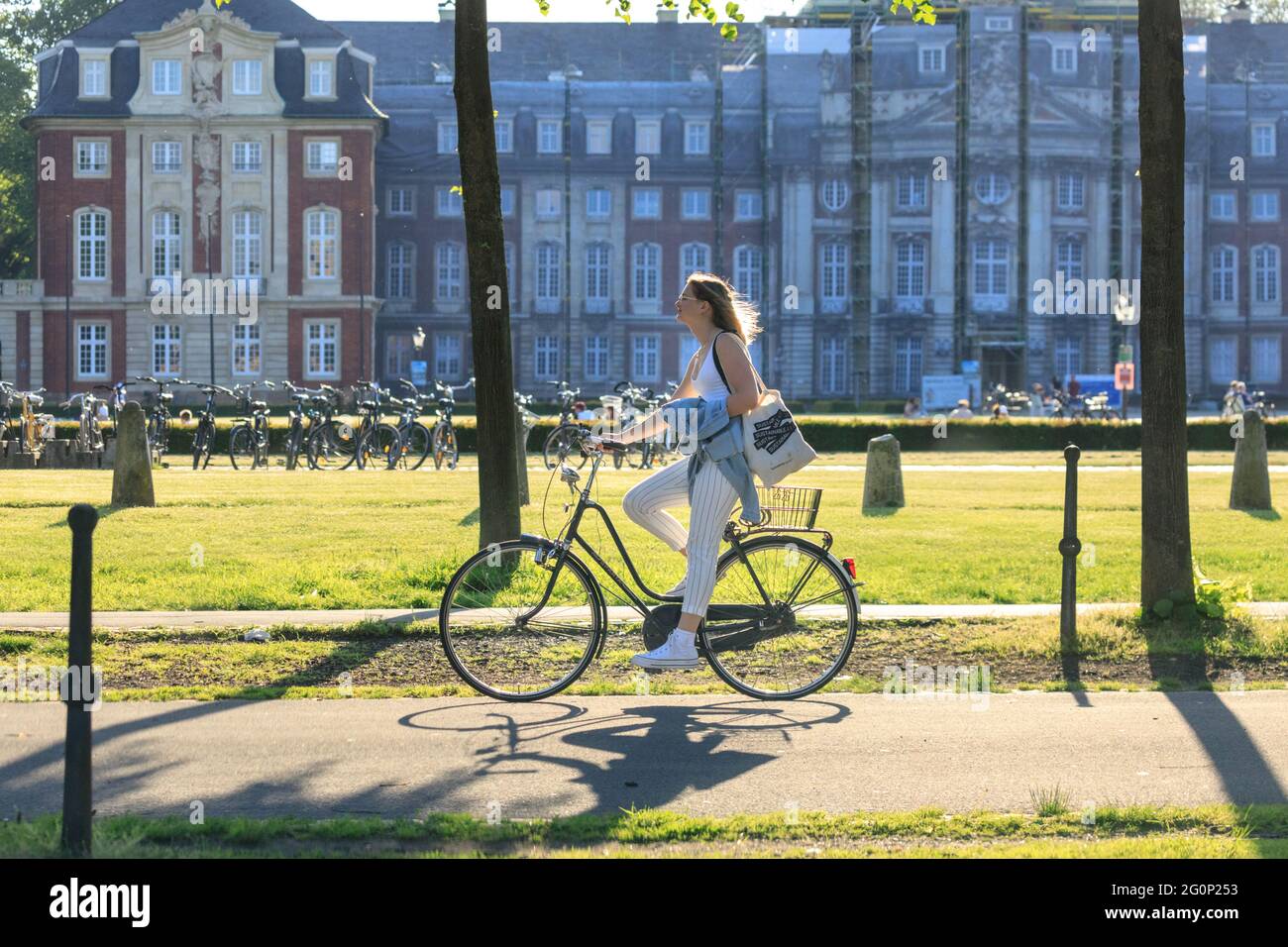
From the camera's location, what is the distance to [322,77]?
59.9 meters

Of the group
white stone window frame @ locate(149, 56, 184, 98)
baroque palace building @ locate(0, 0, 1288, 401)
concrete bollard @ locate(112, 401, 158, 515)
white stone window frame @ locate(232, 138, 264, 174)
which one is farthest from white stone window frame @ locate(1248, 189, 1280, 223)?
concrete bollard @ locate(112, 401, 158, 515)

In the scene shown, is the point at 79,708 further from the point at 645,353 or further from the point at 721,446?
the point at 645,353

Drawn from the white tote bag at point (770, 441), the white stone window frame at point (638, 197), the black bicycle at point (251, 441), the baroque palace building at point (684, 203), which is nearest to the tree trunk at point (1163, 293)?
the white tote bag at point (770, 441)

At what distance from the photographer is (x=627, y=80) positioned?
74.2 m

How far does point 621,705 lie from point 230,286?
5387 centimetres

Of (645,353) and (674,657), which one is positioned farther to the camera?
(645,353)

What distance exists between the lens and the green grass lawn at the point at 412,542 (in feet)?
36.6

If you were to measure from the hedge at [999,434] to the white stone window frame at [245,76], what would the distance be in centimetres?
3006

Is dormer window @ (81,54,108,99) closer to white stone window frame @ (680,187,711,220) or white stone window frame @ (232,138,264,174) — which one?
white stone window frame @ (232,138,264,174)

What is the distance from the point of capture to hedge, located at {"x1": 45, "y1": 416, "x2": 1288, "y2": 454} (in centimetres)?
3366

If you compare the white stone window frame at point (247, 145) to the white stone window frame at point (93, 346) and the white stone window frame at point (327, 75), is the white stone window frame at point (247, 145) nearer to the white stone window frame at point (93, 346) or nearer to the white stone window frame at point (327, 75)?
the white stone window frame at point (327, 75)

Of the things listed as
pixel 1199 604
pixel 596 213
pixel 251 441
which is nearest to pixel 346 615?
pixel 1199 604

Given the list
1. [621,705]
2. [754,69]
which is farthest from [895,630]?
[754,69]

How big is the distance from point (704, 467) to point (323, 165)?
5512 centimetres
